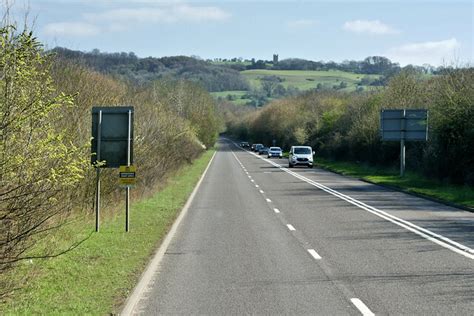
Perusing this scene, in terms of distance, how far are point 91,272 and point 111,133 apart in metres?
5.83

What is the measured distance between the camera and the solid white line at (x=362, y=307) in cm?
833

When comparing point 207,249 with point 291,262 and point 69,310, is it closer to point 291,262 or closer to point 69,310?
point 291,262

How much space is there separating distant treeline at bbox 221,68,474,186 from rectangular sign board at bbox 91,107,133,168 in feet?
69.3

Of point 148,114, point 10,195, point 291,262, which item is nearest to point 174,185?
point 148,114

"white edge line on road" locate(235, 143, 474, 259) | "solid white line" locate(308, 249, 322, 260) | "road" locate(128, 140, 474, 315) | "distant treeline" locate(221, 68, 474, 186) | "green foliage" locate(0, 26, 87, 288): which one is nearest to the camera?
"green foliage" locate(0, 26, 87, 288)

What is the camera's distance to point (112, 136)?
16219mm

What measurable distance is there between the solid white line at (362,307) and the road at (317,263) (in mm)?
13

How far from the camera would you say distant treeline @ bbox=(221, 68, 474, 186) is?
3334cm

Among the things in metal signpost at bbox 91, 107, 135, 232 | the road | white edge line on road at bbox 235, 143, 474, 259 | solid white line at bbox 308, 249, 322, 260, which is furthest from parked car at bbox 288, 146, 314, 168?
solid white line at bbox 308, 249, 322, 260

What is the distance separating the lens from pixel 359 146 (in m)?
58.4

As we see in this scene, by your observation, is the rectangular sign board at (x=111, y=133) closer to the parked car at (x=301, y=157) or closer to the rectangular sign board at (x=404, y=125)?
the rectangular sign board at (x=404, y=125)

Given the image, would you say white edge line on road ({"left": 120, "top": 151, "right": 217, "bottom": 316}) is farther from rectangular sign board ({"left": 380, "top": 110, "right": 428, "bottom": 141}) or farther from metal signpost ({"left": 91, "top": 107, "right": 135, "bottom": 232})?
rectangular sign board ({"left": 380, "top": 110, "right": 428, "bottom": 141})

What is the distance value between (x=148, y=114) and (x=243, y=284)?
21.0m

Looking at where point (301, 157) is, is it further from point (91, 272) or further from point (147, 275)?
point (91, 272)
